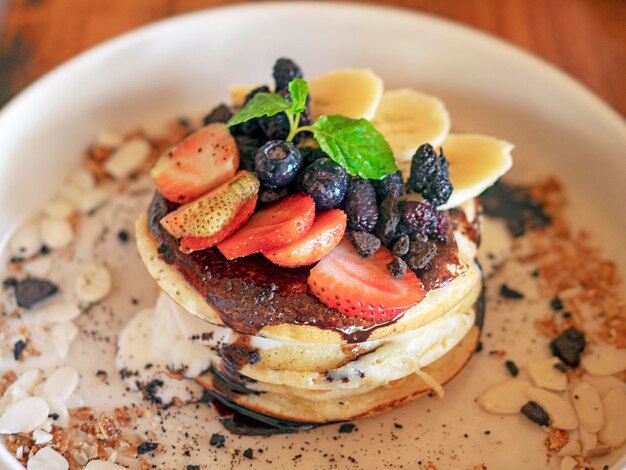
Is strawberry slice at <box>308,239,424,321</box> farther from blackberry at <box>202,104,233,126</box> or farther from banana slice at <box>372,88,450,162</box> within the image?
blackberry at <box>202,104,233,126</box>

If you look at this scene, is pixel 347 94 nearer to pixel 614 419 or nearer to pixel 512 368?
pixel 512 368

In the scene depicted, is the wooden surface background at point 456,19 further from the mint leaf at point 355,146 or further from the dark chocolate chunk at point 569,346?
the mint leaf at point 355,146

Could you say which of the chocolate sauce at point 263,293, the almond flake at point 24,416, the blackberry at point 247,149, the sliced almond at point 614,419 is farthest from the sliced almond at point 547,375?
the almond flake at point 24,416

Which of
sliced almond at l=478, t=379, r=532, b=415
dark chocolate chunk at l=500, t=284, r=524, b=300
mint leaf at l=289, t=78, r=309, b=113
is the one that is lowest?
sliced almond at l=478, t=379, r=532, b=415

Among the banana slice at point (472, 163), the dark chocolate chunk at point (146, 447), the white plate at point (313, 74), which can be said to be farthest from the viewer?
the white plate at point (313, 74)

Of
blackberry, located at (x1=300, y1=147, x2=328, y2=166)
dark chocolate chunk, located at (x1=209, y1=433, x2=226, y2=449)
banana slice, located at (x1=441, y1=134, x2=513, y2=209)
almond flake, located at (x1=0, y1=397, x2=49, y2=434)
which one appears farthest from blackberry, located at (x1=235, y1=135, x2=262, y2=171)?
almond flake, located at (x1=0, y1=397, x2=49, y2=434)

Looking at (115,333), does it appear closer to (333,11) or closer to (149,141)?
(149,141)

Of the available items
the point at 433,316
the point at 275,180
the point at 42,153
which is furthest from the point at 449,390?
the point at 42,153

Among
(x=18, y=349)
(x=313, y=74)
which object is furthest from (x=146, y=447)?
(x=313, y=74)
